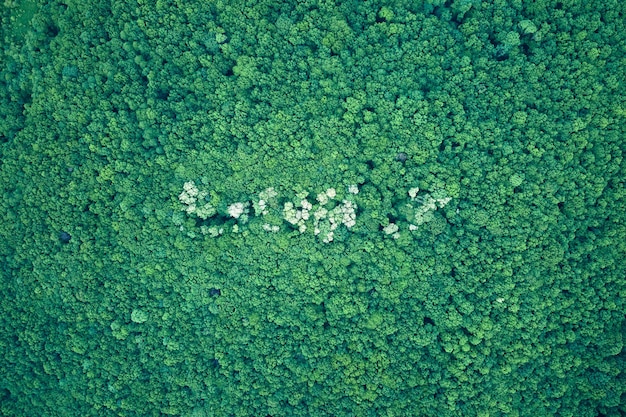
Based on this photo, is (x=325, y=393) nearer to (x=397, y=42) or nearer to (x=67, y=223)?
(x=67, y=223)

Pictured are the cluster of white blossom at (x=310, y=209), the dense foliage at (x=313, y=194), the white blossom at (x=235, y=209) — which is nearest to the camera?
the dense foliage at (x=313, y=194)

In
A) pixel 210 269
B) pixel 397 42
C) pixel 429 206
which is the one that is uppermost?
pixel 397 42

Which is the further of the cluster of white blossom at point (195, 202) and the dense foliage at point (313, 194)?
the cluster of white blossom at point (195, 202)

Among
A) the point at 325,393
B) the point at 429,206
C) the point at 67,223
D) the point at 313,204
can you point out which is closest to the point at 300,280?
the point at 313,204

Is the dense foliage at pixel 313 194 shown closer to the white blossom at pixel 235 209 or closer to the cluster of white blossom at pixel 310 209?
the cluster of white blossom at pixel 310 209

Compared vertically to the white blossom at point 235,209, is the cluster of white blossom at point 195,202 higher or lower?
lower

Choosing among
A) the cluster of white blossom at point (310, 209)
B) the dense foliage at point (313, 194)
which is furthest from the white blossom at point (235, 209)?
the dense foliage at point (313, 194)

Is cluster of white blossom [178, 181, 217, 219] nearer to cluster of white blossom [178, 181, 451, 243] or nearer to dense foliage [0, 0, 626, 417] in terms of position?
cluster of white blossom [178, 181, 451, 243]
